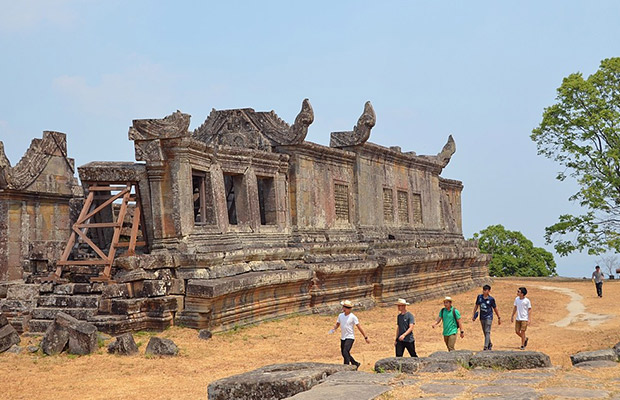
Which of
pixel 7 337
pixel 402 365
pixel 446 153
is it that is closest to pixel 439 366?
pixel 402 365

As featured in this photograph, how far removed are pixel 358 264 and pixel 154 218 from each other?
644cm

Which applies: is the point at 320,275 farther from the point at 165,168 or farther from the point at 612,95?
the point at 612,95

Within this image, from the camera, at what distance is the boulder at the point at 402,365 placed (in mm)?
8266

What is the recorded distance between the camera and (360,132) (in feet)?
68.8

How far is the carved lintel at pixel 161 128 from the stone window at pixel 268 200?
359cm

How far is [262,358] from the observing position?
1238cm

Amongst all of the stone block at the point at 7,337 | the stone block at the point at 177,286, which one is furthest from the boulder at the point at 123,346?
the stone block at the point at 177,286

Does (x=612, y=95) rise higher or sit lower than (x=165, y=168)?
higher

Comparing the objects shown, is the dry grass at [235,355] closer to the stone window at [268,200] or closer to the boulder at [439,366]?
the boulder at [439,366]

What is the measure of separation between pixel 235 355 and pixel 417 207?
1428 centimetres

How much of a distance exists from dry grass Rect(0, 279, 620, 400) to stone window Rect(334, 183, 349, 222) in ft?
9.52

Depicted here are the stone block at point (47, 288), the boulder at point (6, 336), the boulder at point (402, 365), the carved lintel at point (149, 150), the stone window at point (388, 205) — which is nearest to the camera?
the boulder at point (402, 365)

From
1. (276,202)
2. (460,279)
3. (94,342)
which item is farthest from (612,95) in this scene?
(94,342)

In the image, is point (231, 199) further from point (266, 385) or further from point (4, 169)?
point (266, 385)
